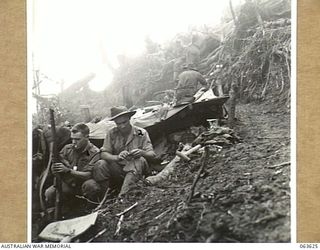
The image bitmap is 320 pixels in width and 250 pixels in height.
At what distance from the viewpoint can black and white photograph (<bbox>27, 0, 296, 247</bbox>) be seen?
7.29ft

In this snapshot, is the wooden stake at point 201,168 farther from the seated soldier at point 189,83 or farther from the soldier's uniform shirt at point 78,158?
the soldier's uniform shirt at point 78,158

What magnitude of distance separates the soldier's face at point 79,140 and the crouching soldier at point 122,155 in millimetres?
102

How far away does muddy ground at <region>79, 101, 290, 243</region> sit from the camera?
215cm

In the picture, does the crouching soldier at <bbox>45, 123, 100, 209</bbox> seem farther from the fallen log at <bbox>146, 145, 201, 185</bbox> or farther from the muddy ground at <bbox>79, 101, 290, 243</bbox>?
the fallen log at <bbox>146, 145, 201, 185</bbox>

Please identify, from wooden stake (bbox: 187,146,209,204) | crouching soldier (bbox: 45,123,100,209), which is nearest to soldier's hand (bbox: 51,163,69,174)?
crouching soldier (bbox: 45,123,100,209)

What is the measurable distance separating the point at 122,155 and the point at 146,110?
0.26 metres

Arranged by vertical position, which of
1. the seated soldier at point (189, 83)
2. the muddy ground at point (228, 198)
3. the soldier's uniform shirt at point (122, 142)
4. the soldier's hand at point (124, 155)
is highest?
the seated soldier at point (189, 83)

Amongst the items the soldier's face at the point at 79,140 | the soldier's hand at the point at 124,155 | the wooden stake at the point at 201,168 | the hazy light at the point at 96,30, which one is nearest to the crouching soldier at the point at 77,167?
the soldier's face at the point at 79,140

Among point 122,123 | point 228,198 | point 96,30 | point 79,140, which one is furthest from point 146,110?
point 228,198

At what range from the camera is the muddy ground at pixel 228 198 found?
2.15 metres

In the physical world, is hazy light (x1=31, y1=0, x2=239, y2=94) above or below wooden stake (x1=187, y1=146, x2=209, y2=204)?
above

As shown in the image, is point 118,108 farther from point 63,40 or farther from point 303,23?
point 303,23

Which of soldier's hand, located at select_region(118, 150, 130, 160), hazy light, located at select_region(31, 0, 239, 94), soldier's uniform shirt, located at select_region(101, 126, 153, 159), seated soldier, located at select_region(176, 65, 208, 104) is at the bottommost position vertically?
soldier's hand, located at select_region(118, 150, 130, 160)

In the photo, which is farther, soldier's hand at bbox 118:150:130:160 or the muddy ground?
soldier's hand at bbox 118:150:130:160
